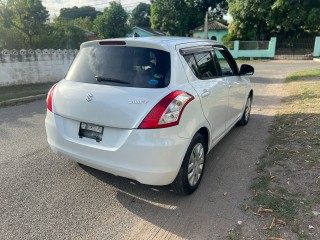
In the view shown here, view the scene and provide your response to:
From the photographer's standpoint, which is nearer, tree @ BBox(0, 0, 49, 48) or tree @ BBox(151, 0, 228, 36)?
tree @ BBox(0, 0, 49, 48)

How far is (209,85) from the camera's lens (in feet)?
11.4

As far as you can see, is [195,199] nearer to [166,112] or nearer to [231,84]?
[166,112]

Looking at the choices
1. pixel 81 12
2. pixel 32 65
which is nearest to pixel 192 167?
pixel 32 65

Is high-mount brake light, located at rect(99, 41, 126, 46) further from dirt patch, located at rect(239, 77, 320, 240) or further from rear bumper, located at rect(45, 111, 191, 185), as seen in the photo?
dirt patch, located at rect(239, 77, 320, 240)

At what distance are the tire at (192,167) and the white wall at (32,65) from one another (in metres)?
11.3

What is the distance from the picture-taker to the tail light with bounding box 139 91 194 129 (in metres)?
2.59

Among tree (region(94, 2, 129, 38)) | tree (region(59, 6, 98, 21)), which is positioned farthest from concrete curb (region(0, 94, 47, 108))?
tree (region(59, 6, 98, 21))

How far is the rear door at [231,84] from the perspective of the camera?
167 inches

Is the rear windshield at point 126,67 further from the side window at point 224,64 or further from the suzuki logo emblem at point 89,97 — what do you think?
the side window at point 224,64

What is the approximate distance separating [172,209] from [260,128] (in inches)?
136

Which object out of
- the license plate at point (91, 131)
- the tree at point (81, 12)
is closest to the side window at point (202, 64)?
the license plate at point (91, 131)

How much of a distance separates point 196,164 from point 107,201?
1.14 metres

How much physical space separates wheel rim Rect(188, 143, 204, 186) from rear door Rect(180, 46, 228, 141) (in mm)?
409

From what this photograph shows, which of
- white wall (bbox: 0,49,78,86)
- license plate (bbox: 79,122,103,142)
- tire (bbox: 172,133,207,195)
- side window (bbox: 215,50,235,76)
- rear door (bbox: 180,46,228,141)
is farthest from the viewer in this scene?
white wall (bbox: 0,49,78,86)
